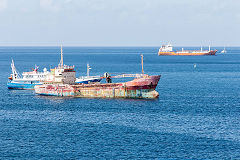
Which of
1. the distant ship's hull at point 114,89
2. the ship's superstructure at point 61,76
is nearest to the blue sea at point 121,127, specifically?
the distant ship's hull at point 114,89

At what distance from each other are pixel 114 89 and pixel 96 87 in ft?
14.2

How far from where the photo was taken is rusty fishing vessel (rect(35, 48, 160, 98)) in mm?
93219

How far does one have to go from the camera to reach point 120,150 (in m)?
54.6

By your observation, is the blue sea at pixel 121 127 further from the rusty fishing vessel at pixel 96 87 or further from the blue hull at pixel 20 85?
the blue hull at pixel 20 85

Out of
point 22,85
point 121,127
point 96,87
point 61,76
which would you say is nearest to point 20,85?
point 22,85

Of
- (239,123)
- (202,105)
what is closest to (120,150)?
(239,123)

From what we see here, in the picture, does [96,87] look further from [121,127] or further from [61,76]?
[121,127]

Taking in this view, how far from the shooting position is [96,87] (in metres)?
96.7

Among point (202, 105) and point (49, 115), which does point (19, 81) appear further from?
point (202, 105)

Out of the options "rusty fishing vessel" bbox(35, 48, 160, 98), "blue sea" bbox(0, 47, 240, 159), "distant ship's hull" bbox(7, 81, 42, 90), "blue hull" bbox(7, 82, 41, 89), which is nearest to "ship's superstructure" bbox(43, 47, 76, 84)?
"rusty fishing vessel" bbox(35, 48, 160, 98)

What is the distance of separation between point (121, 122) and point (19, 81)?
56.1 meters

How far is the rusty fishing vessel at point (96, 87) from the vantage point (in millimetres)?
93219

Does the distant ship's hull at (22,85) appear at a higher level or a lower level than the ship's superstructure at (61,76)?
lower

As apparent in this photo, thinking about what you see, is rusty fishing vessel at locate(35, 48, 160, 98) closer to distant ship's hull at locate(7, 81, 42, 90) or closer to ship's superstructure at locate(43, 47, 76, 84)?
ship's superstructure at locate(43, 47, 76, 84)
